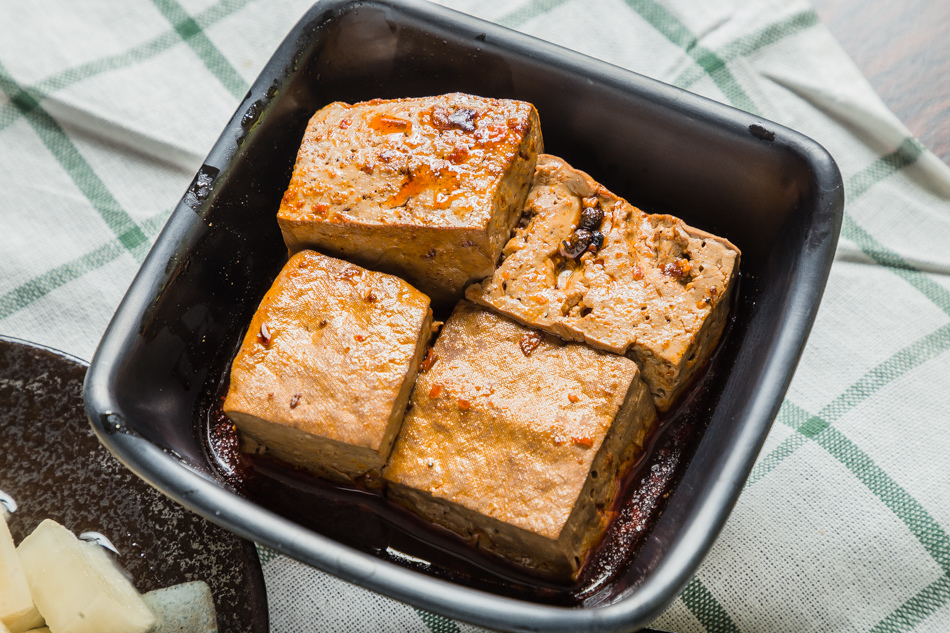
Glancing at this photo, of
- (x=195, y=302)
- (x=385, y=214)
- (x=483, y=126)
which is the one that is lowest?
(x=195, y=302)

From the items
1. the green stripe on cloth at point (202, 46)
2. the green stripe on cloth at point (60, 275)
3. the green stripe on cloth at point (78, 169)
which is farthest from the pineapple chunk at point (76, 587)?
the green stripe on cloth at point (202, 46)

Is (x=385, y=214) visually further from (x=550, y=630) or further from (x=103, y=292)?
(x=103, y=292)

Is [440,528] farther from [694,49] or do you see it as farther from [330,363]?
[694,49]

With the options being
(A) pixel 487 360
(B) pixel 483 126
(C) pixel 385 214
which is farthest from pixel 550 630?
(B) pixel 483 126

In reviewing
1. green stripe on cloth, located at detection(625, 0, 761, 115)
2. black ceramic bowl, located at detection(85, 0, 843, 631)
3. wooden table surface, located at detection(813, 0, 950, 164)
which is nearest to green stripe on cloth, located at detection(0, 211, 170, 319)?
black ceramic bowl, located at detection(85, 0, 843, 631)

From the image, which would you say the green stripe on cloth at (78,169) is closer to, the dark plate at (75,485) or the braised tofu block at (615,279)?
the dark plate at (75,485)

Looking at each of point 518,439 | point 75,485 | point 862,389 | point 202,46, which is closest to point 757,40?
point 862,389
